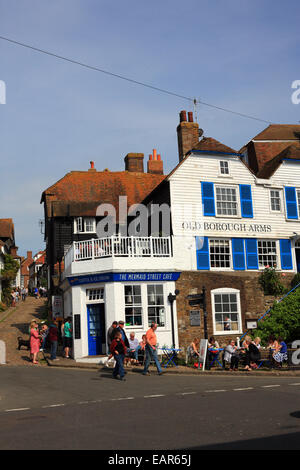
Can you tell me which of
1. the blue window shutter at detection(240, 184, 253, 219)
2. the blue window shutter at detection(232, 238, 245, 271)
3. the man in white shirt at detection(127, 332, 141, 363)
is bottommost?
the man in white shirt at detection(127, 332, 141, 363)

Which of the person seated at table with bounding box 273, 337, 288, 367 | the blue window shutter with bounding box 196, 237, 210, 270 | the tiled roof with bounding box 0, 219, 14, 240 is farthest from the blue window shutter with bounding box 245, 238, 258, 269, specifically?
the tiled roof with bounding box 0, 219, 14, 240

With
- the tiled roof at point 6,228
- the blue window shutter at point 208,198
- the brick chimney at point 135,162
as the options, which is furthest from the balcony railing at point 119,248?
the tiled roof at point 6,228

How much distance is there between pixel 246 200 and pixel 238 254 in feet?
9.36

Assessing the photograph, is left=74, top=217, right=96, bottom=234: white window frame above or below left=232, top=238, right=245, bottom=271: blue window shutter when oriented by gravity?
above

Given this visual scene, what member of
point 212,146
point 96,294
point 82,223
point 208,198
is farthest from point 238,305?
point 82,223

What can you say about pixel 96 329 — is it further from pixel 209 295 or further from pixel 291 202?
pixel 291 202

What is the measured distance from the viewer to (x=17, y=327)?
31.9m

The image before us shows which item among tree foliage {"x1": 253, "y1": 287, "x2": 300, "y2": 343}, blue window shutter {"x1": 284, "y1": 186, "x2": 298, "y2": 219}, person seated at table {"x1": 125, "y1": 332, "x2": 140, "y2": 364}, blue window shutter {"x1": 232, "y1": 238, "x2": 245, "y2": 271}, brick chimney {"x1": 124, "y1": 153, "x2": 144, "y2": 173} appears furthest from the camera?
brick chimney {"x1": 124, "y1": 153, "x2": 144, "y2": 173}

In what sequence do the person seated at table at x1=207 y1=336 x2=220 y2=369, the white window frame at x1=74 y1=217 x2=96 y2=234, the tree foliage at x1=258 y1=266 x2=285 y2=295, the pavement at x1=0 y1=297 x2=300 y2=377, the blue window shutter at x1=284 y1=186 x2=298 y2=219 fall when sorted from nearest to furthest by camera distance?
1. the pavement at x1=0 y1=297 x2=300 y2=377
2. the person seated at table at x1=207 y1=336 x2=220 y2=369
3. the tree foliage at x1=258 y1=266 x2=285 y2=295
4. the blue window shutter at x1=284 y1=186 x2=298 y2=219
5. the white window frame at x1=74 y1=217 x2=96 y2=234

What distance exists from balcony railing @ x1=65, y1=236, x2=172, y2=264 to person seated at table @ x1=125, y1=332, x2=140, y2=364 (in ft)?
12.2

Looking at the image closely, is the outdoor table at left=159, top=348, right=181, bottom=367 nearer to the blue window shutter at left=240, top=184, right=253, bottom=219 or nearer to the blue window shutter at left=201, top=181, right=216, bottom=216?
the blue window shutter at left=201, top=181, right=216, bottom=216

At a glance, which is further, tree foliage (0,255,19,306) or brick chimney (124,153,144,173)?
tree foliage (0,255,19,306)

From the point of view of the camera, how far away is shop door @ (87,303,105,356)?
22.7 m
